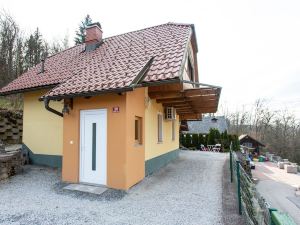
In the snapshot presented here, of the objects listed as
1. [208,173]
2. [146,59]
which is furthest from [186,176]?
[146,59]

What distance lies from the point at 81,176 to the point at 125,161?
5.96ft

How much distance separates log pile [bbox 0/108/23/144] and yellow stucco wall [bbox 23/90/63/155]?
222 centimetres

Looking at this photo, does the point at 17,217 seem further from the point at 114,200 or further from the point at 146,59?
the point at 146,59

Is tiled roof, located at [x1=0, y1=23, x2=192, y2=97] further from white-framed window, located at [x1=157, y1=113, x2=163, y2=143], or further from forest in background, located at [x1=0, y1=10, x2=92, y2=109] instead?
forest in background, located at [x1=0, y1=10, x2=92, y2=109]

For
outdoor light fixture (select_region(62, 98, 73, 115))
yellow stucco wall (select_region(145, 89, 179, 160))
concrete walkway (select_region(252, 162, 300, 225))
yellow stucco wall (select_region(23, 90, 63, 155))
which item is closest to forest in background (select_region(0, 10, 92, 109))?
yellow stucco wall (select_region(23, 90, 63, 155))

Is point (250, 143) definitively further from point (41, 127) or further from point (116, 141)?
point (116, 141)

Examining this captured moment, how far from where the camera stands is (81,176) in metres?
7.66

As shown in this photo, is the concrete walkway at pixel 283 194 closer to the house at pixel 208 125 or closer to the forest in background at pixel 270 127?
the house at pixel 208 125

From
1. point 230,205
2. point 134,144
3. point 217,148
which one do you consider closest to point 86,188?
point 134,144

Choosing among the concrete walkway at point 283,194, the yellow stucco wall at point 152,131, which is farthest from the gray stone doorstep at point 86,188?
the concrete walkway at point 283,194

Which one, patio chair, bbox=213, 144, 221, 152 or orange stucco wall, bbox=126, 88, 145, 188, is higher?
orange stucco wall, bbox=126, 88, 145, 188

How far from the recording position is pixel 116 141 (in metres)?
7.04

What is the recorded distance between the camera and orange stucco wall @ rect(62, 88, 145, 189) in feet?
22.8

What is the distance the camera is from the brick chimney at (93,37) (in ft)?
40.1
